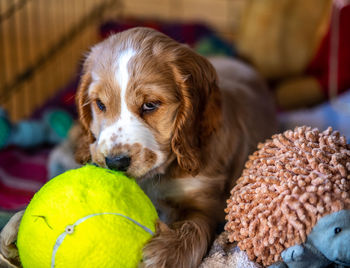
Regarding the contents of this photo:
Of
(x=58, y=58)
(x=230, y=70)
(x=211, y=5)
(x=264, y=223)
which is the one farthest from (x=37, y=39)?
(x=264, y=223)

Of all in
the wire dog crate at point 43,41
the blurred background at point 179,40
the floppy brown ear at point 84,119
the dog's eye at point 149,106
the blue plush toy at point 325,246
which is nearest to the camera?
the blue plush toy at point 325,246

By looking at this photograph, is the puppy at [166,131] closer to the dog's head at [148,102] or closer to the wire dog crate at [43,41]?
the dog's head at [148,102]

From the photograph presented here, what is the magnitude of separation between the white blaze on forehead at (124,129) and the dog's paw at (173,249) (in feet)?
0.98

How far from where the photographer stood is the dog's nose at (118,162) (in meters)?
1.54

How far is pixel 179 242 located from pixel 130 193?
242 millimetres

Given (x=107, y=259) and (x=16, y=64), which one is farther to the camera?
(x=16, y=64)

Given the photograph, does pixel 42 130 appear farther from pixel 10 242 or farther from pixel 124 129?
pixel 10 242

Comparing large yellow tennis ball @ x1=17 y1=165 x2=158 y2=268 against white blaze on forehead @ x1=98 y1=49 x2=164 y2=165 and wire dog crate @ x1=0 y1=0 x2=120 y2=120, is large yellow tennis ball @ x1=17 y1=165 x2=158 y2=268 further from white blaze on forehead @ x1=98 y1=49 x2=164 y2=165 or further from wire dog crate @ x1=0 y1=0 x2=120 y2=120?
wire dog crate @ x1=0 y1=0 x2=120 y2=120

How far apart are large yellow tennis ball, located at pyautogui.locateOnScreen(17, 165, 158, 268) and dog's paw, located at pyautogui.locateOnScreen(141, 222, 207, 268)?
3cm

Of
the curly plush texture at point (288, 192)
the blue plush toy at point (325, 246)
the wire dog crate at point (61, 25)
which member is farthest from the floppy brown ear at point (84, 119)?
the wire dog crate at point (61, 25)

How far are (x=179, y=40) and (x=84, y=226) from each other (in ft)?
3.43

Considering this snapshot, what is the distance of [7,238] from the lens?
1396 millimetres

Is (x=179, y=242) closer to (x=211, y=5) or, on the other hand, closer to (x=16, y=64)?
(x=16, y=64)

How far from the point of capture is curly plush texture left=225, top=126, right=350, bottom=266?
4.12 ft
